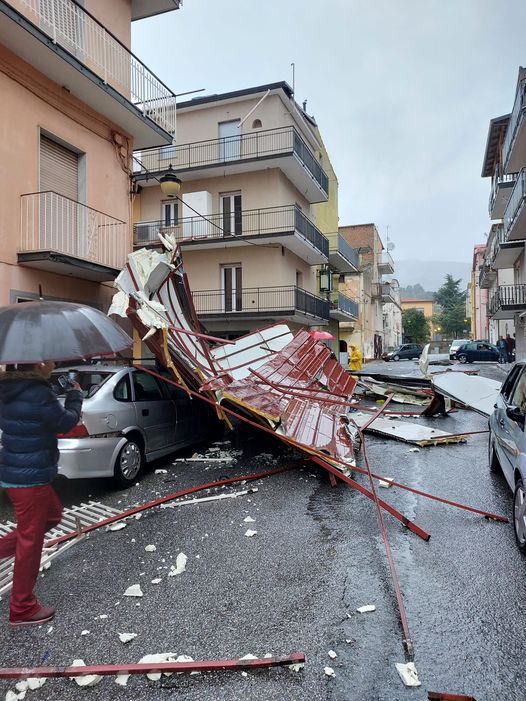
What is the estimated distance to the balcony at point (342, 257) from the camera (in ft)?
93.4

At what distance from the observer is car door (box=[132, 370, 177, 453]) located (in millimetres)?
6164

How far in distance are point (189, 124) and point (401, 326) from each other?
189 feet

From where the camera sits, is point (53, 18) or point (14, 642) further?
point (53, 18)

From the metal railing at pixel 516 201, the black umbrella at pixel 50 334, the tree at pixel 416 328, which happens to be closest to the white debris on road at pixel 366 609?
the black umbrella at pixel 50 334

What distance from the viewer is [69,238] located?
9484 millimetres

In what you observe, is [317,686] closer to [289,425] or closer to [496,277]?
[289,425]

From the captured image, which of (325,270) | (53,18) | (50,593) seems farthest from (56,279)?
(325,270)

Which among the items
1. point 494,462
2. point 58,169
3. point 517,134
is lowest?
point 494,462

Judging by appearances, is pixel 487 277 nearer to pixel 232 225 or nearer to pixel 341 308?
pixel 341 308

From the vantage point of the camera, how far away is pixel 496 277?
37688mm

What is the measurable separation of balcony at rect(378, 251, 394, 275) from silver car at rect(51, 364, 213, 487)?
149 feet

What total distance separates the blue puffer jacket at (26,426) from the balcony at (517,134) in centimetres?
1847

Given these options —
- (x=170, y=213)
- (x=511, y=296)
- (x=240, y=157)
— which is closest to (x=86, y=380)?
(x=240, y=157)

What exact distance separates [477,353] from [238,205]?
1971 cm
